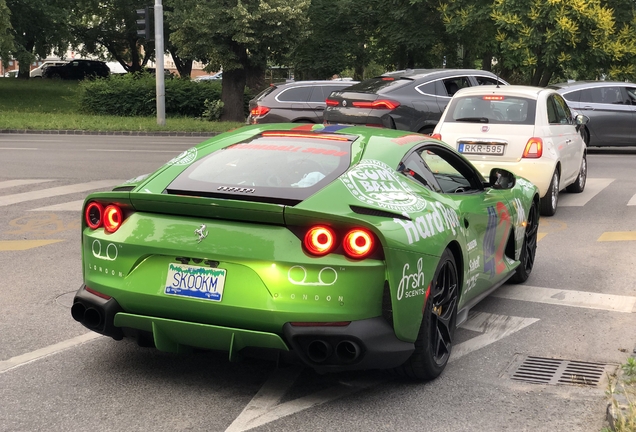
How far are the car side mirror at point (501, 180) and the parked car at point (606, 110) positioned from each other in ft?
47.3

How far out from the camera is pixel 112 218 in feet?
16.0

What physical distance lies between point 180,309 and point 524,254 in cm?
388

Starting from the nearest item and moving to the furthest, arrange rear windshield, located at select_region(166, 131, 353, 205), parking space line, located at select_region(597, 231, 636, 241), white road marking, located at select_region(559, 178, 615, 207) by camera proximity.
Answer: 1. rear windshield, located at select_region(166, 131, 353, 205)
2. parking space line, located at select_region(597, 231, 636, 241)
3. white road marking, located at select_region(559, 178, 615, 207)

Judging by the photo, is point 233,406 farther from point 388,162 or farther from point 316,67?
point 316,67

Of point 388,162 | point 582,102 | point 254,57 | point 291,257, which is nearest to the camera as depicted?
point 291,257

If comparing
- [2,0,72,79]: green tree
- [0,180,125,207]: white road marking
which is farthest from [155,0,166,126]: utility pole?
[2,0,72,79]: green tree

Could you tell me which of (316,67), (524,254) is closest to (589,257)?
(524,254)

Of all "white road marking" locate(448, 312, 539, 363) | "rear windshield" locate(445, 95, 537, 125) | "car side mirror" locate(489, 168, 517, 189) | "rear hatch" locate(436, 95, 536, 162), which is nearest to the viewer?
"white road marking" locate(448, 312, 539, 363)

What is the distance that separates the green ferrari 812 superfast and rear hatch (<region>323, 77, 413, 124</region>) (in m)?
10.3

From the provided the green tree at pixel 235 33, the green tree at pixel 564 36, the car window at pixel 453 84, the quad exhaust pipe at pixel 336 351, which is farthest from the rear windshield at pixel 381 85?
the green tree at pixel 235 33

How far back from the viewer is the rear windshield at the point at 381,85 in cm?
1602

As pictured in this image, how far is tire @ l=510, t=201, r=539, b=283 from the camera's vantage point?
296 inches

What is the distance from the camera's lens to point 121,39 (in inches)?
2499

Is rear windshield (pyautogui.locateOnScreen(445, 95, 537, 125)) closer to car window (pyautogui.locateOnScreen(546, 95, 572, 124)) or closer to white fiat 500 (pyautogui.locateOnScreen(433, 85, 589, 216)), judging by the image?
white fiat 500 (pyautogui.locateOnScreen(433, 85, 589, 216))
